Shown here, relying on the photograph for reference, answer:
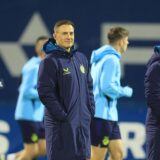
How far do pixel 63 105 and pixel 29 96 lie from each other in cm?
311

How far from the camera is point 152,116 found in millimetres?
8406

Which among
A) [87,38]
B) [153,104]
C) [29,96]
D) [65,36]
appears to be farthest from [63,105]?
[87,38]

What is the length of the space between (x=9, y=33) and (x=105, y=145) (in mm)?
2775

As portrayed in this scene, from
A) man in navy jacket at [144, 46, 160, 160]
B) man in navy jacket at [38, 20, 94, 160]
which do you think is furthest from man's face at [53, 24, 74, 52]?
man in navy jacket at [144, 46, 160, 160]

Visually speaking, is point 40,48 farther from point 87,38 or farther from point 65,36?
point 65,36

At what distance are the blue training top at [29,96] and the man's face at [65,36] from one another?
2851mm

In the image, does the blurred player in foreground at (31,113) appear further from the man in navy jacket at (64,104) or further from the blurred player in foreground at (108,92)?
the man in navy jacket at (64,104)

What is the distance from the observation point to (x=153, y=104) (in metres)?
8.27

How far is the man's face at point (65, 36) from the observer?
7.98 metres

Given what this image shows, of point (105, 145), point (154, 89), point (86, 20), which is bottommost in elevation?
point (105, 145)

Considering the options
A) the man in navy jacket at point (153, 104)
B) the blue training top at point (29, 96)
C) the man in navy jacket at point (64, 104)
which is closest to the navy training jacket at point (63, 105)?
the man in navy jacket at point (64, 104)

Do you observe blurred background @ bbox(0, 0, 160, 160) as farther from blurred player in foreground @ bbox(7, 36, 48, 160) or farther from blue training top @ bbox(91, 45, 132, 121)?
blue training top @ bbox(91, 45, 132, 121)

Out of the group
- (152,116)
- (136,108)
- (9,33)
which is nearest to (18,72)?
(9,33)

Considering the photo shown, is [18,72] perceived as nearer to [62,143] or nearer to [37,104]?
[37,104]
